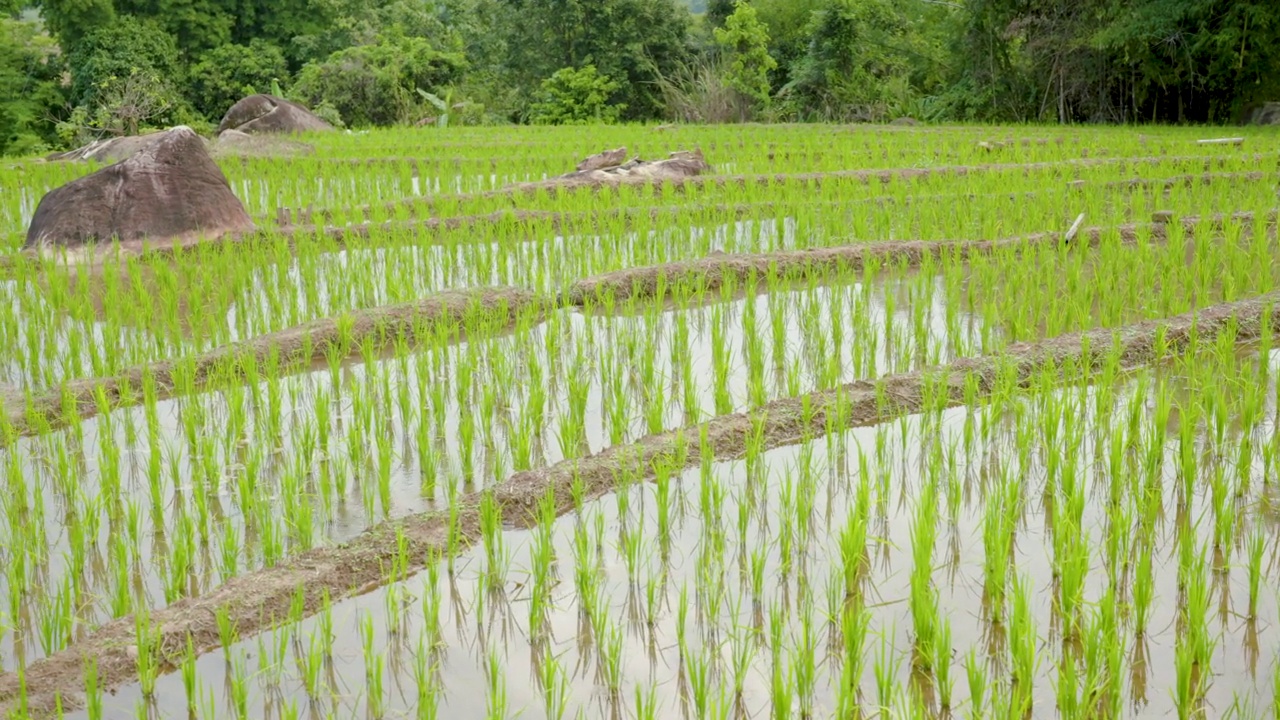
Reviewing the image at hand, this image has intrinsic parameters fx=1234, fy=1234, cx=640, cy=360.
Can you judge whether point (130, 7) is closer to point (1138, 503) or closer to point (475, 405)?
point (475, 405)

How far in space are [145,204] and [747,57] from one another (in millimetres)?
13723

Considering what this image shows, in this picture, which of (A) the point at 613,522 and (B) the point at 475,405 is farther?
(B) the point at 475,405

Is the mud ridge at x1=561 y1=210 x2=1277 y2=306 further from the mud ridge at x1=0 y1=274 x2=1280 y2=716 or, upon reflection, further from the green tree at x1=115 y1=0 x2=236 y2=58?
the green tree at x1=115 y1=0 x2=236 y2=58

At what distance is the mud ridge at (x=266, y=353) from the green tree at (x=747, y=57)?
14.4m

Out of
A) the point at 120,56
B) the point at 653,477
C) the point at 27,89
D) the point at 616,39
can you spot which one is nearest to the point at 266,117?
the point at 120,56

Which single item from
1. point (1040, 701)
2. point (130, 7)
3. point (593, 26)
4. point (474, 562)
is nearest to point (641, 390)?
point (474, 562)

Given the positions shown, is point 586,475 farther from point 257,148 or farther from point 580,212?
point 257,148

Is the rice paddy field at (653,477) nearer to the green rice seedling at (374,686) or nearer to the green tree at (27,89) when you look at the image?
the green rice seedling at (374,686)

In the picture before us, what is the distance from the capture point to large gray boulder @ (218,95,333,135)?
15.8 m

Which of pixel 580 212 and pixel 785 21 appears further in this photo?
pixel 785 21

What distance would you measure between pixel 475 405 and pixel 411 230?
3284mm

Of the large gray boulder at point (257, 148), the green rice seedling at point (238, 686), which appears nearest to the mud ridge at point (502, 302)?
the green rice seedling at point (238, 686)

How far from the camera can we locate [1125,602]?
2.42 m

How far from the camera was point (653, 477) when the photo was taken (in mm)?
3236
